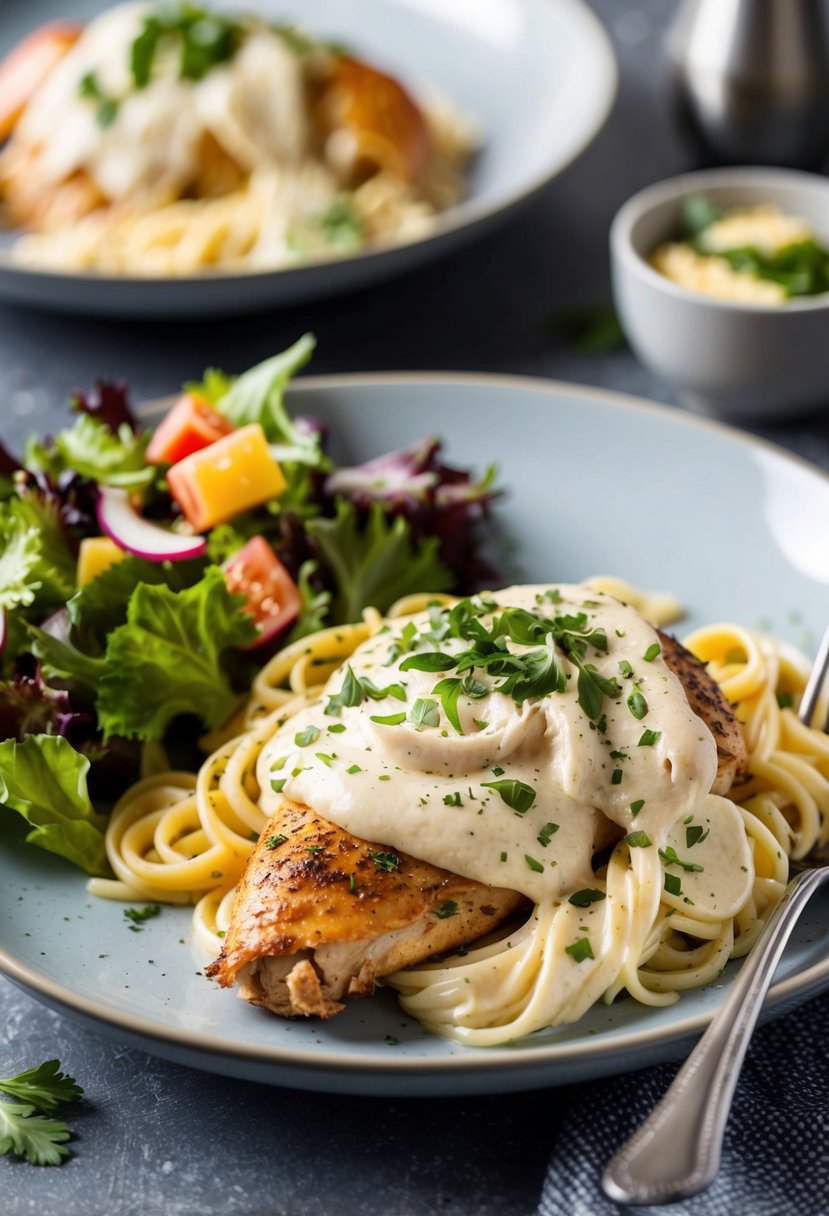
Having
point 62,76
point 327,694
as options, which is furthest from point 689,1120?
point 62,76

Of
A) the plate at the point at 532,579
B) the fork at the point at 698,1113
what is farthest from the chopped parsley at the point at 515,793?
the fork at the point at 698,1113

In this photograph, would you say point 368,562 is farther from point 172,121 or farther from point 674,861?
point 172,121

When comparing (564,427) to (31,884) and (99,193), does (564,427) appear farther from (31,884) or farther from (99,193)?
(99,193)

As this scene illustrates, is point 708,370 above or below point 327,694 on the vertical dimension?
below

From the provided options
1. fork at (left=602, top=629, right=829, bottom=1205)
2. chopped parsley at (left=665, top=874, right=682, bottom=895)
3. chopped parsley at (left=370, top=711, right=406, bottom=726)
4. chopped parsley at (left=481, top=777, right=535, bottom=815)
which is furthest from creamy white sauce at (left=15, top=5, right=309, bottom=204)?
fork at (left=602, top=629, right=829, bottom=1205)

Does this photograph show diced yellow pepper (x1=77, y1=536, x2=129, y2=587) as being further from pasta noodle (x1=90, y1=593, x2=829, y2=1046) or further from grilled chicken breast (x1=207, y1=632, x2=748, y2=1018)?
grilled chicken breast (x1=207, y1=632, x2=748, y2=1018)

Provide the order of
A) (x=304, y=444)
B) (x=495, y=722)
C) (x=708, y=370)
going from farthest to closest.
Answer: (x=708, y=370)
(x=304, y=444)
(x=495, y=722)
